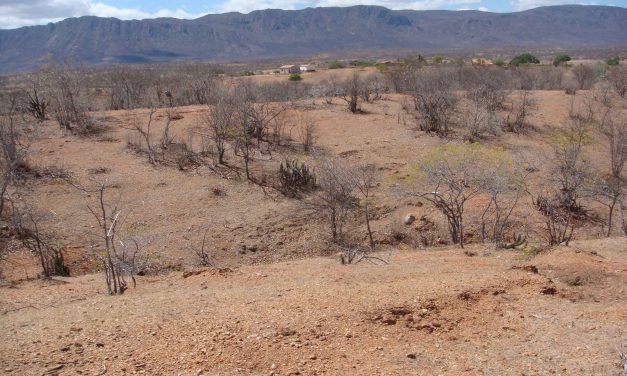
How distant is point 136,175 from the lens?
16.8m

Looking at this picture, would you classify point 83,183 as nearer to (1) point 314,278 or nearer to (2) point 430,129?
(1) point 314,278

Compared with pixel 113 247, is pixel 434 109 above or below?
above

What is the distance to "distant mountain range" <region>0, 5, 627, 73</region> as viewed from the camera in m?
155

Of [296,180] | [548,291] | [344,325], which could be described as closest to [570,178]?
[296,180]

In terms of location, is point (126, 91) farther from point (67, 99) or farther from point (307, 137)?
point (307, 137)

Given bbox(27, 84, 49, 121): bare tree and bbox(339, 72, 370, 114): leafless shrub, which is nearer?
bbox(27, 84, 49, 121): bare tree

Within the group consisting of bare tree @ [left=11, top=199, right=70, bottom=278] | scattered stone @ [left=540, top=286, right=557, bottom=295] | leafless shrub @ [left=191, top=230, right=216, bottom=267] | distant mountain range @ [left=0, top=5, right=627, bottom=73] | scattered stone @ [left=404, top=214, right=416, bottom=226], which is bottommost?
leafless shrub @ [left=191, top=230, right=216, bottom=267]

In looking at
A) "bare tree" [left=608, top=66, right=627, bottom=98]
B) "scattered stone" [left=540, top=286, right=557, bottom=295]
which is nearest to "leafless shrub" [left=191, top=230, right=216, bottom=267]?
"scattered stone" [left=540, top=286, right=557, bottom=295]

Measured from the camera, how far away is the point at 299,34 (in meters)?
176

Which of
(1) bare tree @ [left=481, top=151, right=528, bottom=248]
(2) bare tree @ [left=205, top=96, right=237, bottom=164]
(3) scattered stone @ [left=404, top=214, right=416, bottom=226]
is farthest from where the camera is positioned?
(2) bare tree @ [left=205, top=96, right=237, bottom=164]

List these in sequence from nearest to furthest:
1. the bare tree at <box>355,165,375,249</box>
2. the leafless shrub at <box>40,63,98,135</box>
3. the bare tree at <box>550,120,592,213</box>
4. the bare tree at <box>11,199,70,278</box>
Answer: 1. the bare tree at <box>11,199,70,278</box>
2. the bare tree at <box>355,165,375,249</box>
3. the bare tree at <box>550,120,592,213</box>
4. the leafless shrub at <box>40,63,98,135</box>

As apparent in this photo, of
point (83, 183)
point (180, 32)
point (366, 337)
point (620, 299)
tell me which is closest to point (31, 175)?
point (83, 183)

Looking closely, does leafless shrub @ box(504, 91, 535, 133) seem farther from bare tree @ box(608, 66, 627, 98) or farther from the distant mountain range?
the distant mountain range

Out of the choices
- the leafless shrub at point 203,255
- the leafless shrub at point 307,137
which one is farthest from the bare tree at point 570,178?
the leafless shrub at point 203,255
